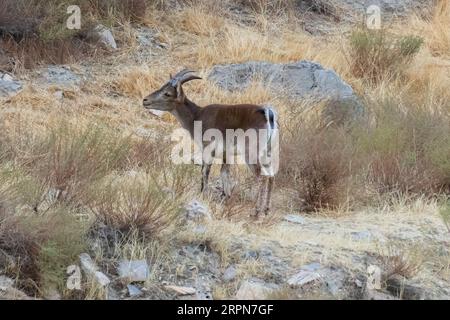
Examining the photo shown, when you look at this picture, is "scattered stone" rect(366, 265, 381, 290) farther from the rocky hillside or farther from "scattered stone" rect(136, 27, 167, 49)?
"scattered stone" rect(136, 27, 167, 49)

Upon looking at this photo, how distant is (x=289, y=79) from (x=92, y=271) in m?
7.76

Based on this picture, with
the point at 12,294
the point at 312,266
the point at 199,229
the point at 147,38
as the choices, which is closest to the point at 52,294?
the point at 12,294

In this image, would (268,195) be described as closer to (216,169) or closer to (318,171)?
(318,171)

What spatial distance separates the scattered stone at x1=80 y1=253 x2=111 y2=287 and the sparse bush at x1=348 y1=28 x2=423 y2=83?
9027 millimetres

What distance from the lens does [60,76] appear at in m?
14.8

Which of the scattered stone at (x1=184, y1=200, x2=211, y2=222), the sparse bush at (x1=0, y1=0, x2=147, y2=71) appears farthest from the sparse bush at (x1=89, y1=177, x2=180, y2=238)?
the sparse bush at (x1=0, y1=0, x2=147, y2=71)

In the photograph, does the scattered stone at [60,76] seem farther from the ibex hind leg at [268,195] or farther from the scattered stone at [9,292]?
the scattered stone at [9,292]

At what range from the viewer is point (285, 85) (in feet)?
49.4

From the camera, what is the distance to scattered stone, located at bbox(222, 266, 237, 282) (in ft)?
27.1

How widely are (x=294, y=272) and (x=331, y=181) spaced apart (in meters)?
2.43

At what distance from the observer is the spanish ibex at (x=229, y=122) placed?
976 centimetres

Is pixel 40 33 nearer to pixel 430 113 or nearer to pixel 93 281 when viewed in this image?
pixel 430 113

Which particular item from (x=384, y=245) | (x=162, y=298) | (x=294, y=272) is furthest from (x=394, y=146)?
(x=162, y=298)

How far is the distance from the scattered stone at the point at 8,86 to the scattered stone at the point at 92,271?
6.04 metres
